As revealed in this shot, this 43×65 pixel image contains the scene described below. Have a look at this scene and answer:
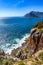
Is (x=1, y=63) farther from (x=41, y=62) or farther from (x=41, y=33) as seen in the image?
(x=41, y=33)

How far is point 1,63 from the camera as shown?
19047mm

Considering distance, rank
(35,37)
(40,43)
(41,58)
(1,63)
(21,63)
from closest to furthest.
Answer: (21,63) < (1,63) < (41,58) < (40,43) < (35,37)

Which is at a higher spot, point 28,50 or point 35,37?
point 35,37

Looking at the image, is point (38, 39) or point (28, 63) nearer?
point (28, 63)

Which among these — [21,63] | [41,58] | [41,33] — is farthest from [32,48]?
[21,63]

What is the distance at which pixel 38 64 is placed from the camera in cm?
1834

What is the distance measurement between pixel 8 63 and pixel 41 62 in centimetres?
443

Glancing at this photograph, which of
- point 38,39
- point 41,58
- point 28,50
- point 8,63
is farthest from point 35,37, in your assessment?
point 8,63

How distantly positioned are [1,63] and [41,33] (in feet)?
91.1

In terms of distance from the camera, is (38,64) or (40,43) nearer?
(38,64)

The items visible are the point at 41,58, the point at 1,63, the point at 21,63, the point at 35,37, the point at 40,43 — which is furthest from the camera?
the point at 35,37

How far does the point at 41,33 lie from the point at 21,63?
28163 mm

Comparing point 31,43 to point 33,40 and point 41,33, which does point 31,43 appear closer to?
point 33,40

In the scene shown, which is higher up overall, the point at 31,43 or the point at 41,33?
the point at 41,33
